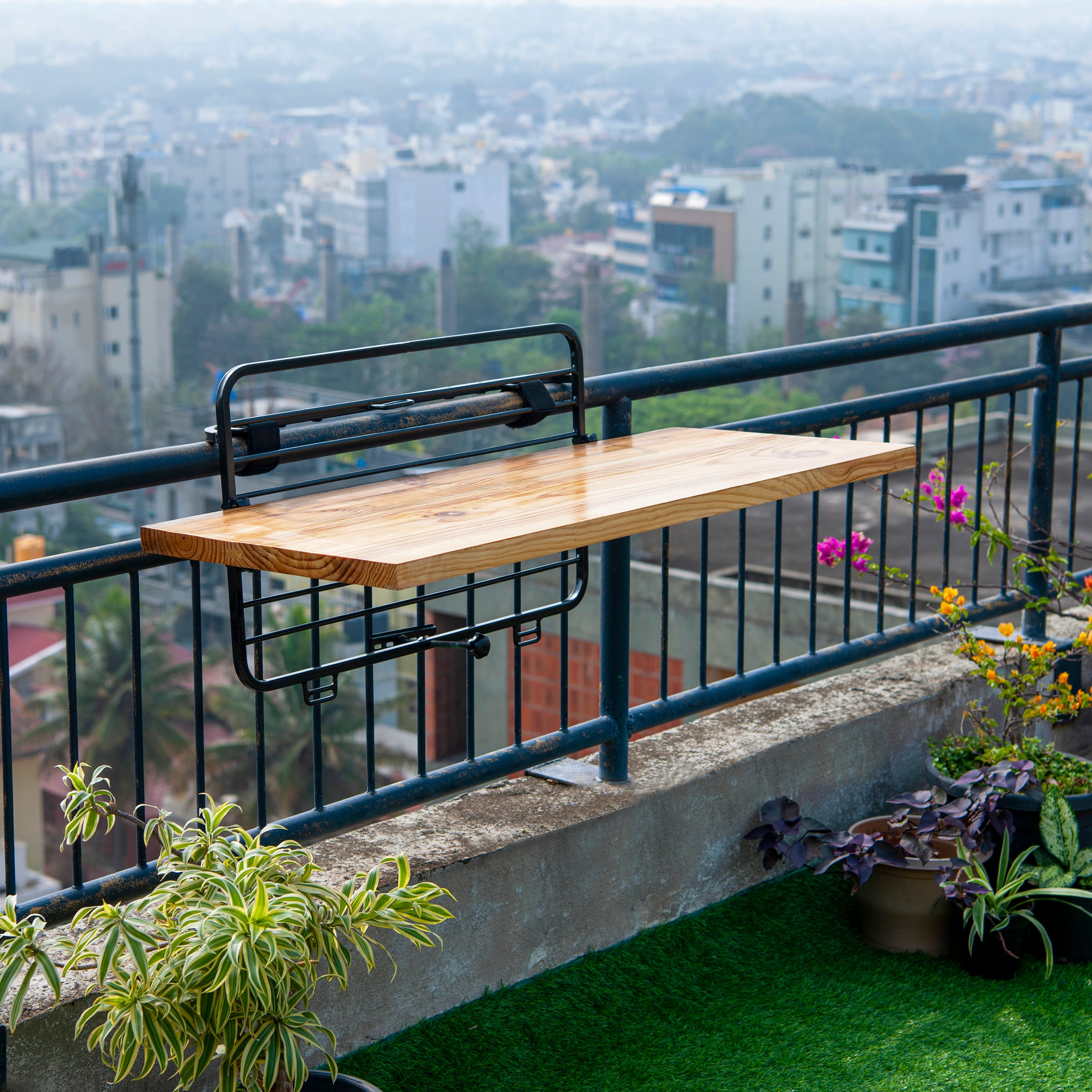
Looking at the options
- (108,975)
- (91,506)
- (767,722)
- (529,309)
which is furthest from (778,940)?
(529,309)

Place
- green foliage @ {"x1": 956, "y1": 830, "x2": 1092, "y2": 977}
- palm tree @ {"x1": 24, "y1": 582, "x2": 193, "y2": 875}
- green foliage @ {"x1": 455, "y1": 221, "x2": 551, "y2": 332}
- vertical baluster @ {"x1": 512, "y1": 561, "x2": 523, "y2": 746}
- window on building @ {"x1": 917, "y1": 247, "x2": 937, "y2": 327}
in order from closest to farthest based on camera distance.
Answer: vertical baluster @ {"x1": 512, "y1": 561, "x2": 523, "y2": 746}
green foliage @ {"x1": 956, "y1": 830, "x2": 1092, "y2": 977}
palm tree @ {"x1": 24, "y1": 582, "x2": 193, "y2": 875}
window on building @ {"x1": 917, "y1": 247, "x2": 937, "y2": 327}
green foliage @ {"x1": 455, "y1": 221, "x2": 551, "y2": 332}

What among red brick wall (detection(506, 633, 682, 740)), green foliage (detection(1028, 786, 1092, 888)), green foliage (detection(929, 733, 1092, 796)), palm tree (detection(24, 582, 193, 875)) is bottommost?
palm tree (detection(24, 582, 193, 875))

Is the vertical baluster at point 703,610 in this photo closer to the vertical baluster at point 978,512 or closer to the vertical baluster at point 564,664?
the vertical baluster at point 564,664

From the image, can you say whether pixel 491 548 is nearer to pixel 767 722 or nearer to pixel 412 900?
pixel 412 900

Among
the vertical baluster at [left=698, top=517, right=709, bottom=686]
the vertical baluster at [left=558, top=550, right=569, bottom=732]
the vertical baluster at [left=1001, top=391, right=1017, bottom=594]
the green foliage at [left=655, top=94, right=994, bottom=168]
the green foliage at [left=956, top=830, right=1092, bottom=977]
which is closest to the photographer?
the vertical baluster at [left=558, top=550, right=569, bottom=732]

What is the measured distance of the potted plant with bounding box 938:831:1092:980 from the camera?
2.72 metres

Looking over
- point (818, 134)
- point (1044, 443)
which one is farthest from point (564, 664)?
point (818, 134)

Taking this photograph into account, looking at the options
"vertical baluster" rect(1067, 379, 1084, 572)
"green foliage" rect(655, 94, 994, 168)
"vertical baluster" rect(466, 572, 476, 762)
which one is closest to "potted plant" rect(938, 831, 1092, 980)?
"vertical baluster" rect(466, 572, 476, 762)

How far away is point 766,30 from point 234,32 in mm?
69404

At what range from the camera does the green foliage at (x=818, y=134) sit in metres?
122

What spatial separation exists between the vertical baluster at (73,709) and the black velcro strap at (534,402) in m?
0.74

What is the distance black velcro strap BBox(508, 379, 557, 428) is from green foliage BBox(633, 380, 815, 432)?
4775cm

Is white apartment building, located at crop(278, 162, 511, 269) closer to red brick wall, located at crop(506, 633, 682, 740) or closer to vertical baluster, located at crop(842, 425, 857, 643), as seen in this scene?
red brick wall, located at crop(506, 633, 682, 740)

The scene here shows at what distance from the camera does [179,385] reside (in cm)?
8212
